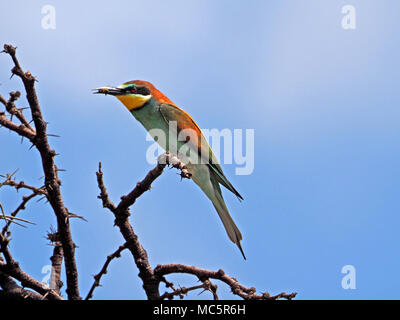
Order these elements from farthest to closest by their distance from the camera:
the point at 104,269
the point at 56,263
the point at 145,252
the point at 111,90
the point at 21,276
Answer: the point at 111,90, the point at 56,263, the point at 145,252, the point at 104,269, the point at 21,276

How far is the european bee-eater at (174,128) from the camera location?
5.59 metres

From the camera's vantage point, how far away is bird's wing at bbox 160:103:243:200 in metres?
5.58

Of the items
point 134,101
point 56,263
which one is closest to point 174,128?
point 134,101

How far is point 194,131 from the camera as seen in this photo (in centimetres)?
579

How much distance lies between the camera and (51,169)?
3480mm

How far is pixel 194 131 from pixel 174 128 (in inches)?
8.9

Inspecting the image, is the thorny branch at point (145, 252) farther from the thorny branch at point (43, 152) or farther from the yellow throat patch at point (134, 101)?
the yellow throat patch at point (134, 101)

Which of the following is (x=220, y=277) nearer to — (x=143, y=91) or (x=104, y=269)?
(x=104, y=269)

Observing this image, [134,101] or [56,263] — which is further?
[134,101]

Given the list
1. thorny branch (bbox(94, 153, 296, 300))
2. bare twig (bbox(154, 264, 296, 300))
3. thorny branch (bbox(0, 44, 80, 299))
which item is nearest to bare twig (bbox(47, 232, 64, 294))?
thorny branch (bbox(0, 44, 80, 299))

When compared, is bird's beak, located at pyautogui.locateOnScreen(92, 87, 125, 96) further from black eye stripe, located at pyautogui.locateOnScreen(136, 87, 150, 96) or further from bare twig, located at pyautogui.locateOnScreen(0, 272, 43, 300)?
bare twig, located at pyautogui.locateOnScreen(0, 272, 43, 300)

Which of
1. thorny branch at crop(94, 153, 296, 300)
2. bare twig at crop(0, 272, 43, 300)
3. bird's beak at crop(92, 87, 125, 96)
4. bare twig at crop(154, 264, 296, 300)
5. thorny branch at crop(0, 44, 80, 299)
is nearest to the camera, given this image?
bare twig at crop(154, 264, 296, 300)
